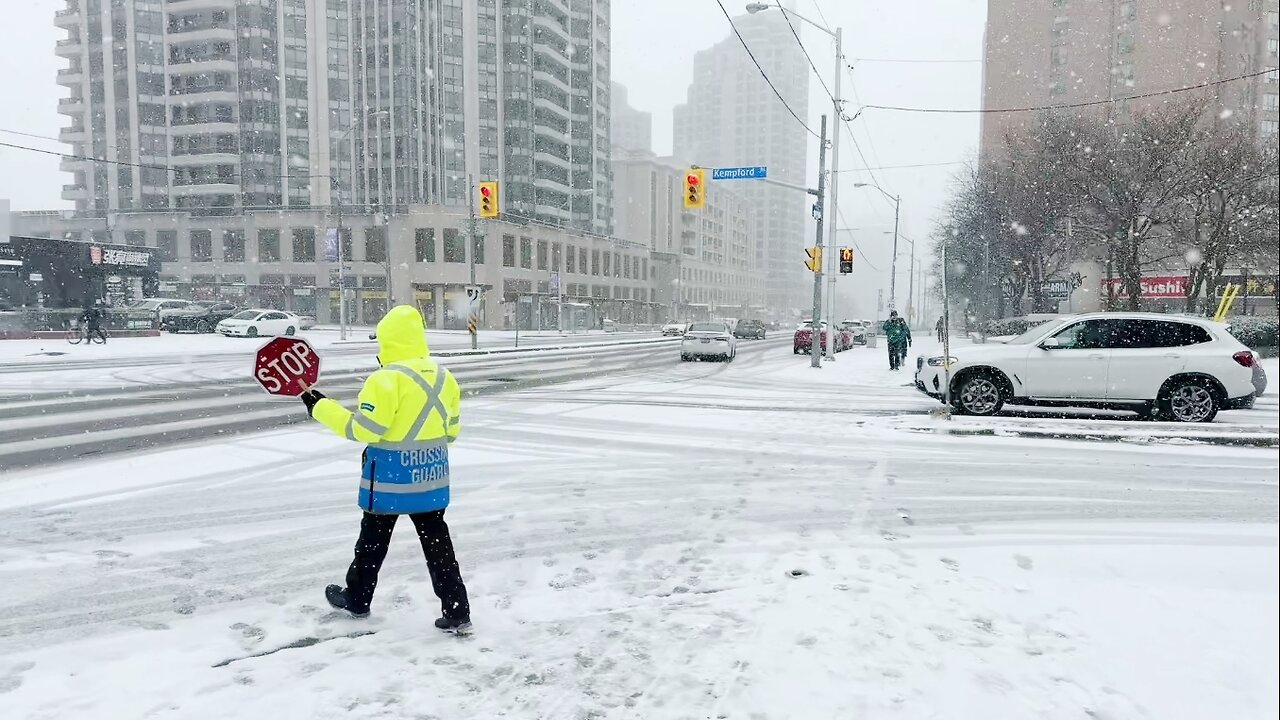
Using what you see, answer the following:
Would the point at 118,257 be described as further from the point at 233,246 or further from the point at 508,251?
the point at 508,251

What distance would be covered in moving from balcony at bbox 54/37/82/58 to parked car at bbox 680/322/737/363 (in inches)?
3083

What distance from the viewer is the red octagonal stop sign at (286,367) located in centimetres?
377

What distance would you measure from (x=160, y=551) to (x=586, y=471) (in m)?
3.76

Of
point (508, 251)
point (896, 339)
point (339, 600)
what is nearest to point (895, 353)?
point (896, 339)

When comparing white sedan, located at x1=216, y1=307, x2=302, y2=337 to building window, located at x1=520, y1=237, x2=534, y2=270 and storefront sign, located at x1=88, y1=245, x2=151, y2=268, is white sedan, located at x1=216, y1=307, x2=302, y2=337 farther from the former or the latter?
building window, located at x1=520, y1=237, x2=534, y2=270

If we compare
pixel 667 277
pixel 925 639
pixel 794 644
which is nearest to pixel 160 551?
pixel 794 644

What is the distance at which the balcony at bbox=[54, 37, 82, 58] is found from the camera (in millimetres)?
71750

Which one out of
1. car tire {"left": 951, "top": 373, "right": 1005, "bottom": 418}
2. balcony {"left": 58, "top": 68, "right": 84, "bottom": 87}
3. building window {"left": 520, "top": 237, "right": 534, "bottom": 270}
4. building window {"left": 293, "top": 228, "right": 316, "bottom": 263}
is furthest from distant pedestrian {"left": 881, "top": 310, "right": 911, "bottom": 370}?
balcony {"left": 58, "top": 68, "right": 84, "bottom": 87}

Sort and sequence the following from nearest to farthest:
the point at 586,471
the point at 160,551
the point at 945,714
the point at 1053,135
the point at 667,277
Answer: the point at 945,714 < the point at 160,551 < the point at 586,471 < the point at 1053,135 < the point at 667,277

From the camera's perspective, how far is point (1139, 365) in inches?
427

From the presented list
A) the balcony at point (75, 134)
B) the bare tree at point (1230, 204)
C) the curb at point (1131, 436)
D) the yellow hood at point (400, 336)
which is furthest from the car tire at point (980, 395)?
the balcony at point (75, 134)

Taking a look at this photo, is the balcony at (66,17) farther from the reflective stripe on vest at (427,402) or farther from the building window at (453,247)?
the reflective stripe on vest at (427,402)

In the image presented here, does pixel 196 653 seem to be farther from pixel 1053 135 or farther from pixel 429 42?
pixel 429 42

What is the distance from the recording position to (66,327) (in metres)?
33.2
